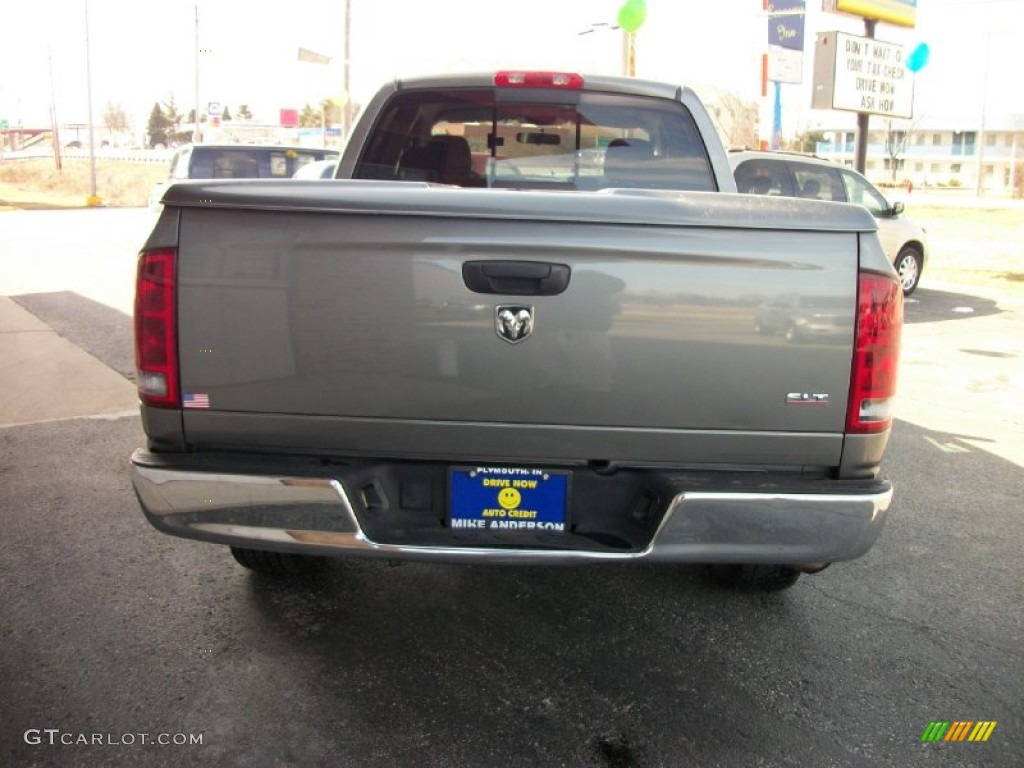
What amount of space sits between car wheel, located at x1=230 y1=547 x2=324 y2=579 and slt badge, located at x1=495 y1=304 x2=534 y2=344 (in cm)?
144

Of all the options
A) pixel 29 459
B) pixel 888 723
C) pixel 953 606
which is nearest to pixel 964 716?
pixel 888 723

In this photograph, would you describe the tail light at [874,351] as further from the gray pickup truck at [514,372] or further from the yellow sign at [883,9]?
the yellow sign at [883,9]

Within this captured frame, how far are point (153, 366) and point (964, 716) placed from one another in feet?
8.75

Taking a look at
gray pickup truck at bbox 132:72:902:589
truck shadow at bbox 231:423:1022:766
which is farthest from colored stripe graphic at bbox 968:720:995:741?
gray pickup truck at bbox 132:72:902:589

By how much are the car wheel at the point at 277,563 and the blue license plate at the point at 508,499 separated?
105 cm

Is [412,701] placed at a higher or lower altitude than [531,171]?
lower

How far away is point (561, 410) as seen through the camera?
8.70 feet

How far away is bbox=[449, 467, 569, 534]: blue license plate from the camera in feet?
8.93

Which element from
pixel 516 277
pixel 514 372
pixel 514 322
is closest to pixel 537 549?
pixel 514 372

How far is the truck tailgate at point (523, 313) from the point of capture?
2576 millimetres

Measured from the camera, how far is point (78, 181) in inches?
2183

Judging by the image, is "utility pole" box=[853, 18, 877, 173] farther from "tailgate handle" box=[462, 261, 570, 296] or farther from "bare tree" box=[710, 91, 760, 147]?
"bare tree" box=[710, 91, 760, 147]

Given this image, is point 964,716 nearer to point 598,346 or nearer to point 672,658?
point 672,658

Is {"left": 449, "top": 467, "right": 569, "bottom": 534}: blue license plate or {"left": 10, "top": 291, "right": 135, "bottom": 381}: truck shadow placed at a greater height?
{"left": 449, "top": 467, "right": 569, "bottom": 534}: blue license plate
